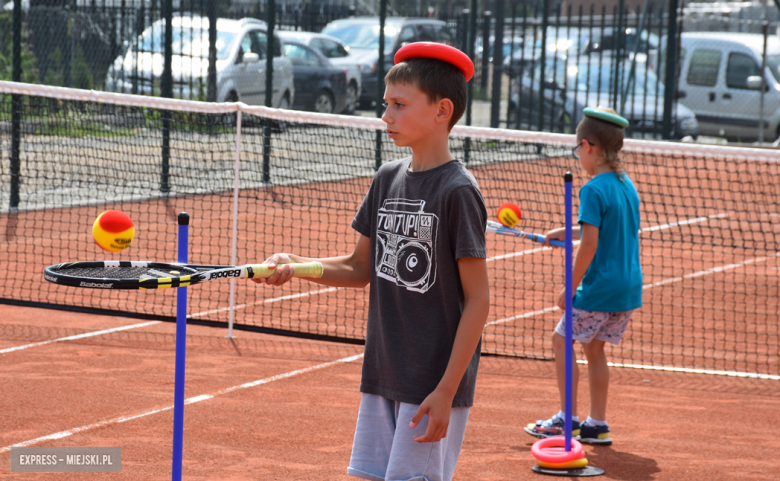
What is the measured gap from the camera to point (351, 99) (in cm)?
1628

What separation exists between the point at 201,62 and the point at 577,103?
8.07 metres

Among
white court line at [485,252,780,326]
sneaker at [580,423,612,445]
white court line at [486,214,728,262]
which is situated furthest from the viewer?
white court line at [486,214,728,262]

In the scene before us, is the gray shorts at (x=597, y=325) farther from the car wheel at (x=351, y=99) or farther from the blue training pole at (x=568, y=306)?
the car wheel at (x=351, y=99)

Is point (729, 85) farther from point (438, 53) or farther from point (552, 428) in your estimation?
point (438, 53)

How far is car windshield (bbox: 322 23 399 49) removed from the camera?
17.5 meters

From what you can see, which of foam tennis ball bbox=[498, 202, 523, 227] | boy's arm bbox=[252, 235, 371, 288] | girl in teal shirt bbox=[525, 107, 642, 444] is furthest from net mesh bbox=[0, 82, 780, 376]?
boy's arm bbox=[252, 235, 371, 288]

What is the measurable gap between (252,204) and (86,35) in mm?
3388

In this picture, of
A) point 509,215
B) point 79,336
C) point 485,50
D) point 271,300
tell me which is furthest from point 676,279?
point 485,50

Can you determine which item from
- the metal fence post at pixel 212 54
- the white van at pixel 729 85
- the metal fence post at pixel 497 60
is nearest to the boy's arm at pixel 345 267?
the metal fence post at pixel 212 54

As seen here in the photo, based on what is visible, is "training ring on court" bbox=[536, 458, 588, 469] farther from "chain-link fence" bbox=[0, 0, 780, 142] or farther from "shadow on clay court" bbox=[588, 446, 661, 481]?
"chain-link fence" bbox=[0, 0, 780, 142]

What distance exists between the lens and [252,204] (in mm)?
12594

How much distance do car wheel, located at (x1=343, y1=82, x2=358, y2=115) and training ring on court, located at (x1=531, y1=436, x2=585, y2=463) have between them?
39.8 ft

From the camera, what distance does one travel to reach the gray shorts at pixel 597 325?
15.9 ft

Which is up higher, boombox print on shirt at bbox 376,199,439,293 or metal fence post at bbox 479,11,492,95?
metal fence post at bbox 479,11,492,95
